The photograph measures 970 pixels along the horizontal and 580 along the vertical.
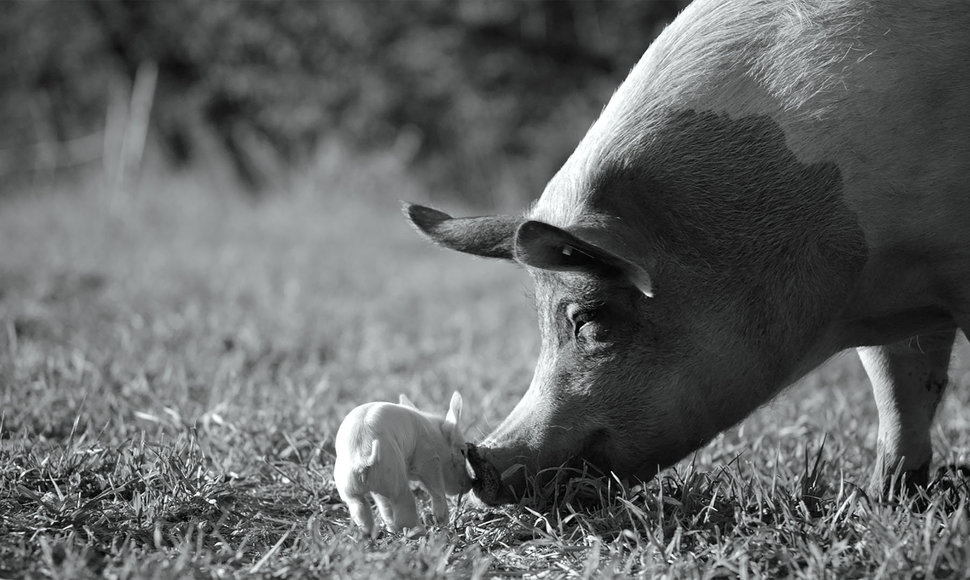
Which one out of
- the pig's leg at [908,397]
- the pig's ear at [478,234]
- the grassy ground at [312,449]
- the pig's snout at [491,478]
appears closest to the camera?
the grassy ground at [312,449]

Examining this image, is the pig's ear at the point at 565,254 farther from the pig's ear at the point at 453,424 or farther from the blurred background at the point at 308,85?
the blurred background at the point at 308,85

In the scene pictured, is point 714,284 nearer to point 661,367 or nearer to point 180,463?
point 661,367

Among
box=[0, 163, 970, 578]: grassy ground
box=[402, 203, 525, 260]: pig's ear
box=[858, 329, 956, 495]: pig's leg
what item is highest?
box=[402, 203, 525, 260]: pig's ear

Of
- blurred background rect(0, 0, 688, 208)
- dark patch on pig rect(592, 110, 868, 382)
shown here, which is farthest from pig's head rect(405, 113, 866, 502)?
blurred background rect(0, 0, 688, 208)

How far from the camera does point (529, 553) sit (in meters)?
2.73

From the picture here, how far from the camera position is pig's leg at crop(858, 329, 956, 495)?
3.35 meters

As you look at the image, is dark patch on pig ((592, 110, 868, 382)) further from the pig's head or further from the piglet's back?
the piglet's back

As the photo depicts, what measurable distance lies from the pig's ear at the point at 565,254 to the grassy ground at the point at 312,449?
0.46 meters

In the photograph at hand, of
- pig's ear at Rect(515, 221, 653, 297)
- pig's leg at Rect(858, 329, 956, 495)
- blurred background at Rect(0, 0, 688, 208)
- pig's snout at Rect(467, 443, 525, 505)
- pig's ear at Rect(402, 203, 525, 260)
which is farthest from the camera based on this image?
blurred background at Rect(0, 0, 688, 208)

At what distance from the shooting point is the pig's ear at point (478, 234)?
3078 millimetres

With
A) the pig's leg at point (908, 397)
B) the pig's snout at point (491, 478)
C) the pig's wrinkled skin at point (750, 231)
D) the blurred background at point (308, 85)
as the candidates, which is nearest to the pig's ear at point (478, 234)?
the pig's wrinkled skin at point (750, 231)

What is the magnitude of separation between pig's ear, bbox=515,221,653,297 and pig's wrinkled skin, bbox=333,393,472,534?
1.83 ft

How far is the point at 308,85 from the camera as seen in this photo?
15.4 meters

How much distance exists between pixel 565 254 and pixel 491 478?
2.07 ft
